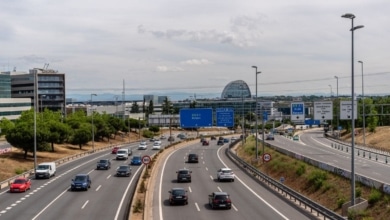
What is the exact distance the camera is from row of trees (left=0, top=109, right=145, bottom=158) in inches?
2717

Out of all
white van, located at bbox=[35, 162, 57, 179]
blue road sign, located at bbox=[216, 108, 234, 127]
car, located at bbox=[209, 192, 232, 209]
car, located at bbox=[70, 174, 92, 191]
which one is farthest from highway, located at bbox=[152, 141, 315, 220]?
blue road sign, located at bbox=[216, 108, 234, 127]

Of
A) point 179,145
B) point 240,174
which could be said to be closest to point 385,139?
point 179,145

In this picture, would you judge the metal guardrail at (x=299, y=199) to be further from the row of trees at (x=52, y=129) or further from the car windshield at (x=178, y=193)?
the row of trees at (x=52, y=129)

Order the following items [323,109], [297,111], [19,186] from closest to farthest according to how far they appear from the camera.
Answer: [19,186] < [323,109] < [297,111]

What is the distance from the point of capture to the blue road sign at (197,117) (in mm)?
77812

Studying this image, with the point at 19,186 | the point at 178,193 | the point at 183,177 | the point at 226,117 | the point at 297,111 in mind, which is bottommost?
the point at 183,177

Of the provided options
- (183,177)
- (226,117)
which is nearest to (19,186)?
(183,177)

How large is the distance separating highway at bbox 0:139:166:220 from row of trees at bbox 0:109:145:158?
45.2 ft

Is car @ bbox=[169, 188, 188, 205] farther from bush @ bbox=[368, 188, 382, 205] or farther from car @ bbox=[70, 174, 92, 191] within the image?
bush @ bbox=[368, 188, 382, 205]

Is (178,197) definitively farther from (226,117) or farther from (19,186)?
(226,117)

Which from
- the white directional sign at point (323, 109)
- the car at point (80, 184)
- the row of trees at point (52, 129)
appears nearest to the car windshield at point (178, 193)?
the car at point (80, 184)

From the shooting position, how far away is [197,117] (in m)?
78.4

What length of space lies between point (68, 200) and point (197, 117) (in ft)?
137

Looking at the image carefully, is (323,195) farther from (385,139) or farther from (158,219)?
(385,139)
